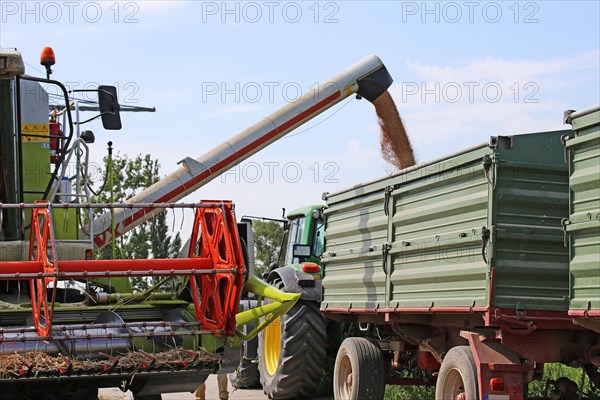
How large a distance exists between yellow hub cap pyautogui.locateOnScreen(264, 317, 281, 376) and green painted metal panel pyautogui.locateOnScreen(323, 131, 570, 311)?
2.65 m

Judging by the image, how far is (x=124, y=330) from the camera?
826 cm

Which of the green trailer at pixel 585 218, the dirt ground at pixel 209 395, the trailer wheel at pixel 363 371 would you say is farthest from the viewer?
the dirt ground at pixel 209 395

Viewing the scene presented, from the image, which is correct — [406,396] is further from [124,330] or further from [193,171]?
[193,171]

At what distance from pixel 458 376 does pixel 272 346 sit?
4.73 meters

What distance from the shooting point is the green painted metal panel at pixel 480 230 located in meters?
7.41

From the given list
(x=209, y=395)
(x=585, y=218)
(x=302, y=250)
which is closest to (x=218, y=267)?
(x=585, y=218)

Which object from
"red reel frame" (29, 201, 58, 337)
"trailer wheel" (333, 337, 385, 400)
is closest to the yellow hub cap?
"trailer wheel" (333, 337, 385, 400)

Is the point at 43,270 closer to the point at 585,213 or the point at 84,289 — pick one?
the point at 84,289

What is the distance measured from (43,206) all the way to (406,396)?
200 inches

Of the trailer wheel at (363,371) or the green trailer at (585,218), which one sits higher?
the green trailer at (585,218)

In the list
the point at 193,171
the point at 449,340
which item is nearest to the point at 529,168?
the point at 449,340

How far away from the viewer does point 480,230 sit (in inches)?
297

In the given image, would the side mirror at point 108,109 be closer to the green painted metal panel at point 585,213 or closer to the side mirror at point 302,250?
the side mirror at point 302,250

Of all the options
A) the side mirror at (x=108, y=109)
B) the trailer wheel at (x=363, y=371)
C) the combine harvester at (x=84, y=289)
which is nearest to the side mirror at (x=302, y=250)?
the trailer wheel at (x=363, y=371)
